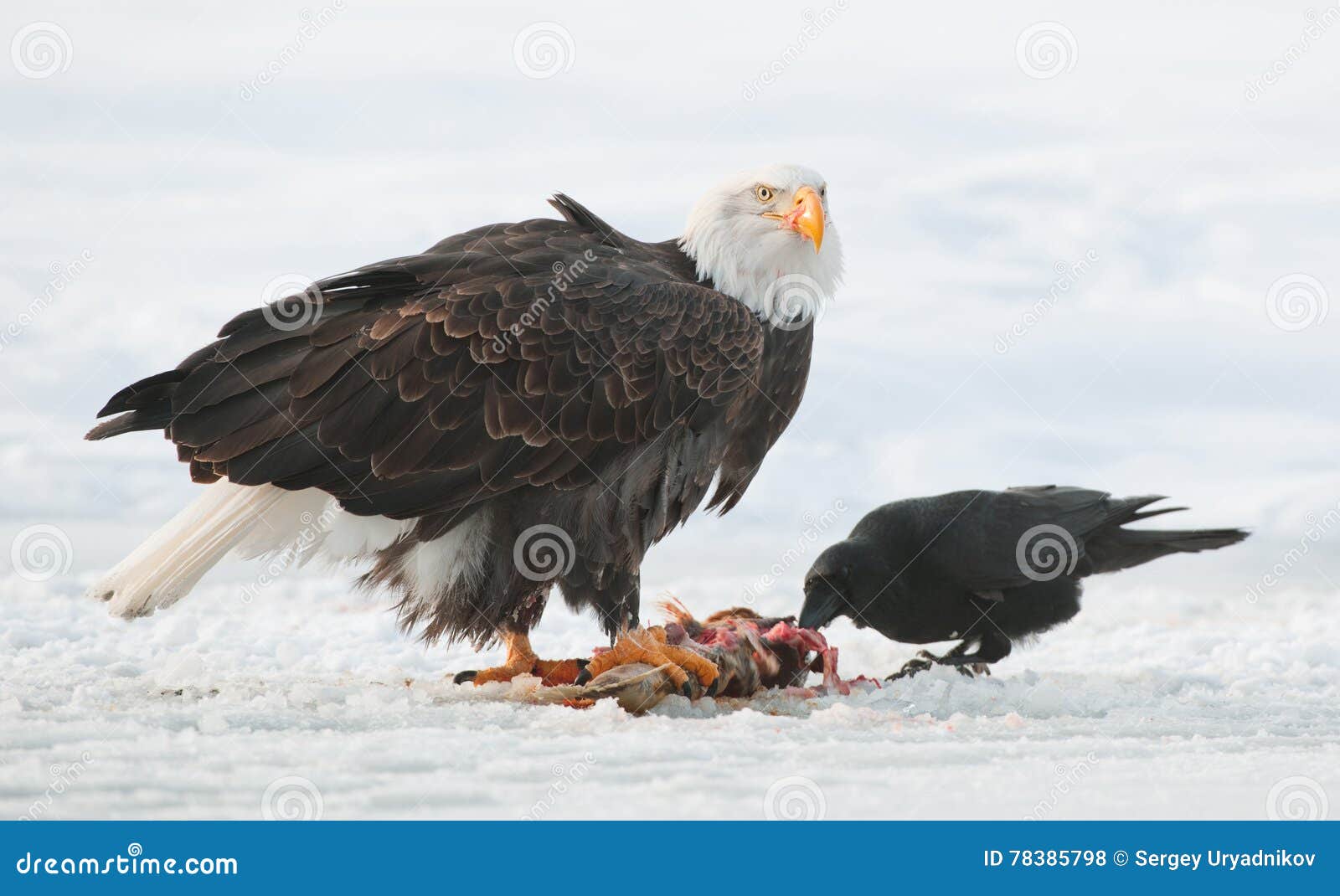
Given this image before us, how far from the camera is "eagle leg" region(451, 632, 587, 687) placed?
6.58 metres

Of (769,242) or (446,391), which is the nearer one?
(446,391)

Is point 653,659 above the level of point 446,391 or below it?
below

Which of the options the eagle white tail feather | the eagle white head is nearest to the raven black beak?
the eagle white head

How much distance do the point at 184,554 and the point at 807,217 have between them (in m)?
3.36

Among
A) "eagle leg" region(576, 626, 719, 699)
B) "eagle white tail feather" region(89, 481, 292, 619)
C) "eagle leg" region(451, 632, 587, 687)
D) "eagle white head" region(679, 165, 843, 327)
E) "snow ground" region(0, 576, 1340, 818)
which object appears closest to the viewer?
"snow ground" region(0, 576, 1340, 818)

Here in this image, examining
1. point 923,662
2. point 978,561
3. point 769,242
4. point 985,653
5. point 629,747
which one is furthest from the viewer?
point 985,653

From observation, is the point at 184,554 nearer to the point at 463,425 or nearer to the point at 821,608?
the point at 463,425

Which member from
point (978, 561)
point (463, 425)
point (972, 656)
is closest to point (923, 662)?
point (972, 656)

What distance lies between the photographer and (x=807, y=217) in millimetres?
6738

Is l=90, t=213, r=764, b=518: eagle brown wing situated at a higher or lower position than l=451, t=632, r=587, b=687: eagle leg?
higher

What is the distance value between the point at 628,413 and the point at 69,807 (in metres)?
2.91

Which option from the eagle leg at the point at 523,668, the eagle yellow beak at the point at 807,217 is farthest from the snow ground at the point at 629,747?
the eagle yellow beak at the point at 807,217

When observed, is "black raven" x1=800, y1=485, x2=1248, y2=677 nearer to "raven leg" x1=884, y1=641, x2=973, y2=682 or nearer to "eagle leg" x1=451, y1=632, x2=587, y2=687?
"raven leg" x1=884, y1=641, x2=973, y2=682

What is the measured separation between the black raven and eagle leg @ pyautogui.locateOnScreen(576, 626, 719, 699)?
1.15 metres
